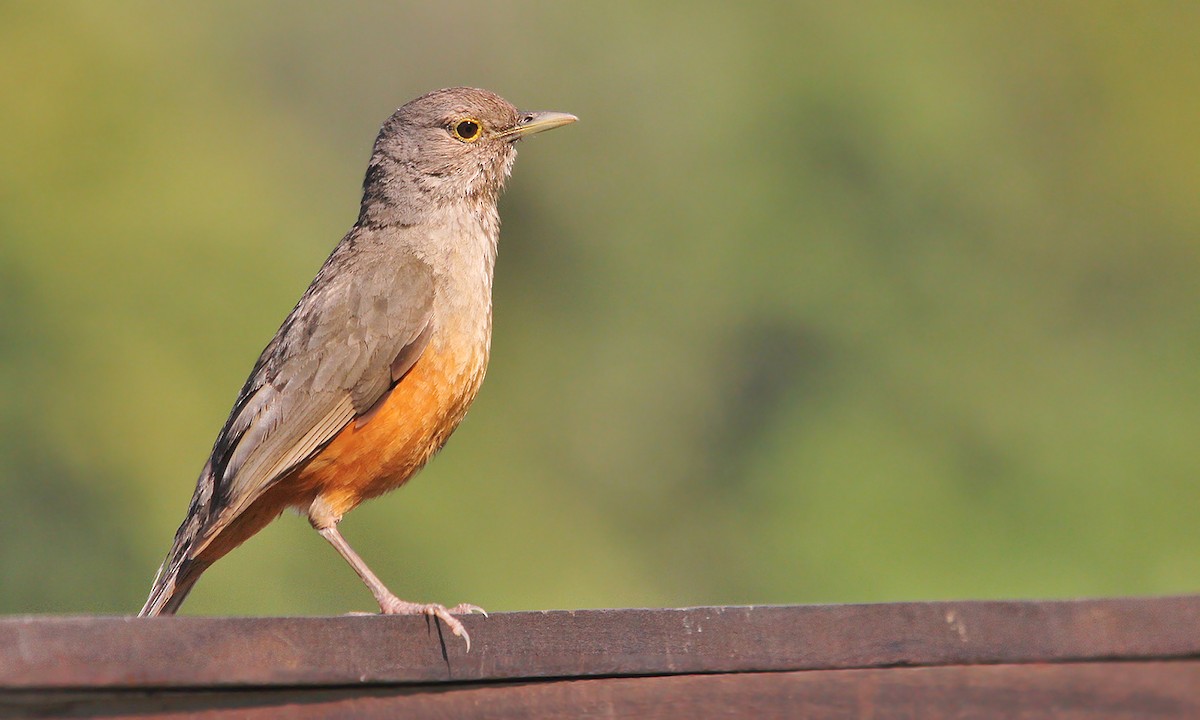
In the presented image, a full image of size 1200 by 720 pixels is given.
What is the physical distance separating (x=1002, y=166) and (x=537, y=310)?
4.57 m

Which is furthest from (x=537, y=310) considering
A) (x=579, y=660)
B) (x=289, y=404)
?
(x=579, y=660)

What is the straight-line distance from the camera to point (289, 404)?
A: 5.09 meters

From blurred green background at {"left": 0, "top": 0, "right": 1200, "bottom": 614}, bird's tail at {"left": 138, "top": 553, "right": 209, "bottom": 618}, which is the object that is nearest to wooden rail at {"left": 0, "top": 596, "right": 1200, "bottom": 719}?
bird's tail at {"left": 138, "top": 553, "right": 209, "bottom": 618}

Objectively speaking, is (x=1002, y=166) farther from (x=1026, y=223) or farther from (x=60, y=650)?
(x=60, y=650)

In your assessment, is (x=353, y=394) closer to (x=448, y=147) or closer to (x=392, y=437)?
(x=392, y=437)

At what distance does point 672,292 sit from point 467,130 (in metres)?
7.57

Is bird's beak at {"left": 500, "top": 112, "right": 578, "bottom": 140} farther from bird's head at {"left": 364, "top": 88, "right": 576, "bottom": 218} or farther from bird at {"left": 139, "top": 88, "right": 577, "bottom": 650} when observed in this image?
bird at {"left": 139, "top": 88, "right": 577, "bottom": 650}

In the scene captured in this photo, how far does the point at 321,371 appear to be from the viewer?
5113 mm

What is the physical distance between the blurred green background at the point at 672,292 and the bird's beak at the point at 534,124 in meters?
3.71

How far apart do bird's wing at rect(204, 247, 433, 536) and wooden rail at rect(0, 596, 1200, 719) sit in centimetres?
181

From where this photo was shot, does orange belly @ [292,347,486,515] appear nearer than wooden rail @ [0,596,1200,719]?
No

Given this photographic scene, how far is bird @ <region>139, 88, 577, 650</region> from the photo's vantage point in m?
4.91

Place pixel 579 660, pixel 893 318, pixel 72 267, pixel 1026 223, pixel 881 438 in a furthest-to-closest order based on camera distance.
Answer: pixel 1026 223, pixel 893 318, pixel 881 438, pixel 72 267, pixel 579 660

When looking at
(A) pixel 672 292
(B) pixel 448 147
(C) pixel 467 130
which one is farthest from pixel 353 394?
(A) pixel 672 292
